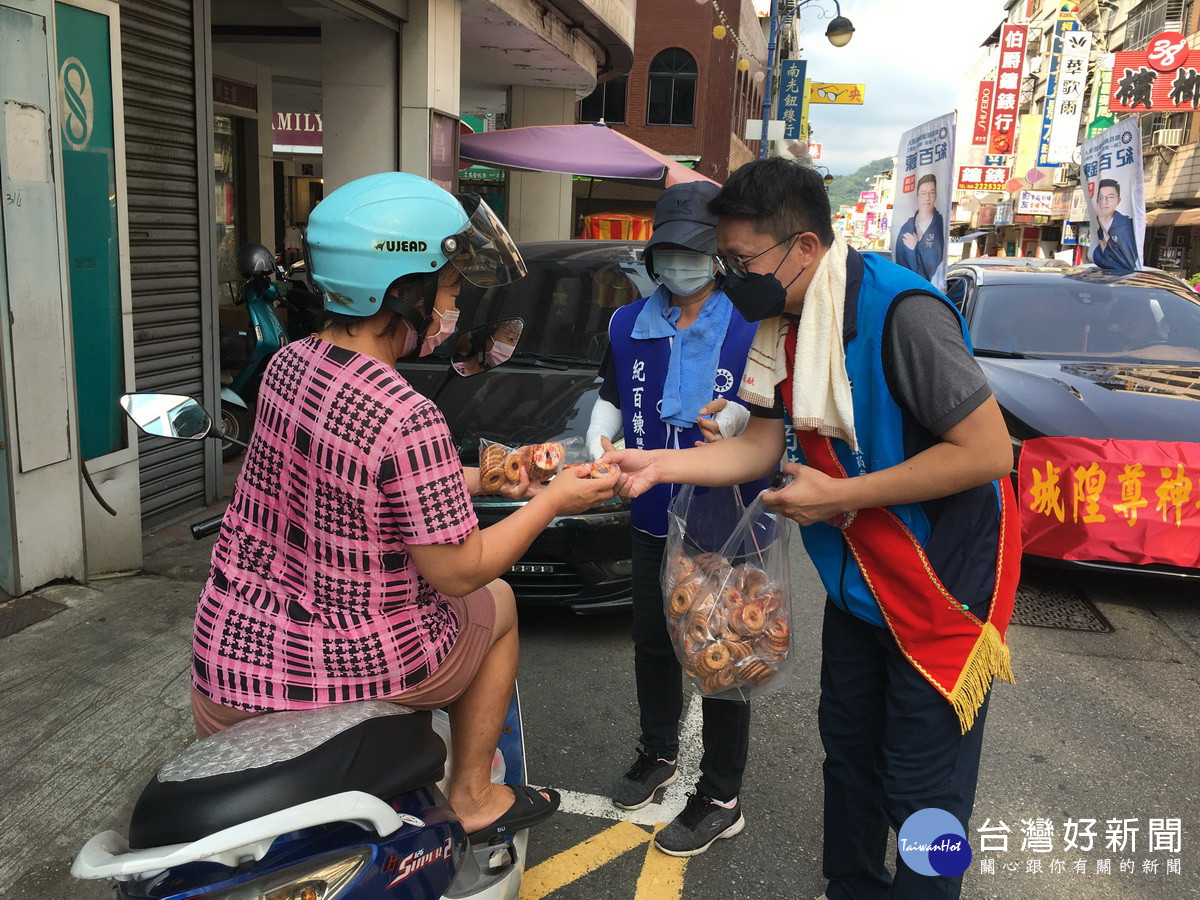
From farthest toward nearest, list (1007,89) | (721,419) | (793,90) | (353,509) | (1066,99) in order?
1. (1007,89)
2. (1066,99)
3. (793,90)
4. (721,419)
5. (353,509)

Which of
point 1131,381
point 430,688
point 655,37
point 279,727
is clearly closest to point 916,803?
point 430,688

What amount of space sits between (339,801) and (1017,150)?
2078 inches

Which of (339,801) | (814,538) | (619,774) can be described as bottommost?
(619,774)

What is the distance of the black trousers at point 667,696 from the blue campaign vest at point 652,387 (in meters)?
0.16

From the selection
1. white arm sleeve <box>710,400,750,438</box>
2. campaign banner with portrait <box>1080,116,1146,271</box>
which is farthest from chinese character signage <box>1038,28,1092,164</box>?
white arm sleeve <box>710,400,750,438</box>

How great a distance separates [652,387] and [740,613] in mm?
812

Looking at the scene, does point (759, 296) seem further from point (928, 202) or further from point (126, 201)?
point (928, 202)

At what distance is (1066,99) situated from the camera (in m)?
36.3

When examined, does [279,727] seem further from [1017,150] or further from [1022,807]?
[1017,150]

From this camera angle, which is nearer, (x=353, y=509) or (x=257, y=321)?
(x=353, y=509)

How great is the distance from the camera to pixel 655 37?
1115 inches

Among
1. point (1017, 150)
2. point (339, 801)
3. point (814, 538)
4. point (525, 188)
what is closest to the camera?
point (339, 801)

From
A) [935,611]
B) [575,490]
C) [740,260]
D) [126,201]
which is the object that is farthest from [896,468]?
[126,201]

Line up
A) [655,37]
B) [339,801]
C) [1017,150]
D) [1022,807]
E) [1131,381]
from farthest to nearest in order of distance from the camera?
[1017,150] → [655,37] → [1131,381] → [1022,807] → [339,801]
